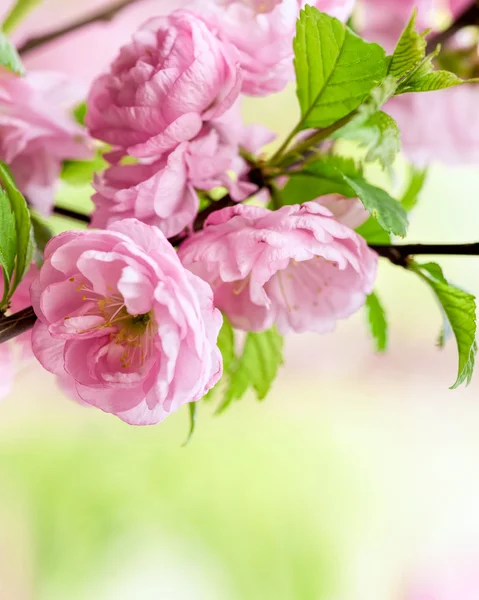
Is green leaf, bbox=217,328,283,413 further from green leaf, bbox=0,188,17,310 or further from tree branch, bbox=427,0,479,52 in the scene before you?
tree branch, bbox=427,0,479,52

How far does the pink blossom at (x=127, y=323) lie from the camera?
0.22 metres

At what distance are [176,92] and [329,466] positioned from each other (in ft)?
2.96

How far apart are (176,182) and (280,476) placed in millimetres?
852

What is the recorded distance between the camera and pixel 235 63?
0.27 meters

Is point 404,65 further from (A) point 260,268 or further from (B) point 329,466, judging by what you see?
(B) point 329,466

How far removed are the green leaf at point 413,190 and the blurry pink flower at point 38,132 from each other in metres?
0.19

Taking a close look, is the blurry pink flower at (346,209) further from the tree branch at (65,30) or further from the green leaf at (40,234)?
the tree branch at (65,30)

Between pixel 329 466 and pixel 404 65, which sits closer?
pixel 404 65

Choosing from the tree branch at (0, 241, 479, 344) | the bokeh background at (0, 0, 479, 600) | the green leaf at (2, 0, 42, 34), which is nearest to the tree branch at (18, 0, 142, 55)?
the green leaf at (2, 0, 42, 34)

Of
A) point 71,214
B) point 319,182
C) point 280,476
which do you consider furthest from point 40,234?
point 280,476

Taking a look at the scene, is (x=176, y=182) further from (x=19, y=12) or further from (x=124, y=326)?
(x=19, y=12)

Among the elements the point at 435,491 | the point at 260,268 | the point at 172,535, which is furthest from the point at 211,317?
the point at 435,491

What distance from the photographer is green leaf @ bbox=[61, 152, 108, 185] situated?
44 centimetres

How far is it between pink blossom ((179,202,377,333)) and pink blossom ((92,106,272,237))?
0.06ft
